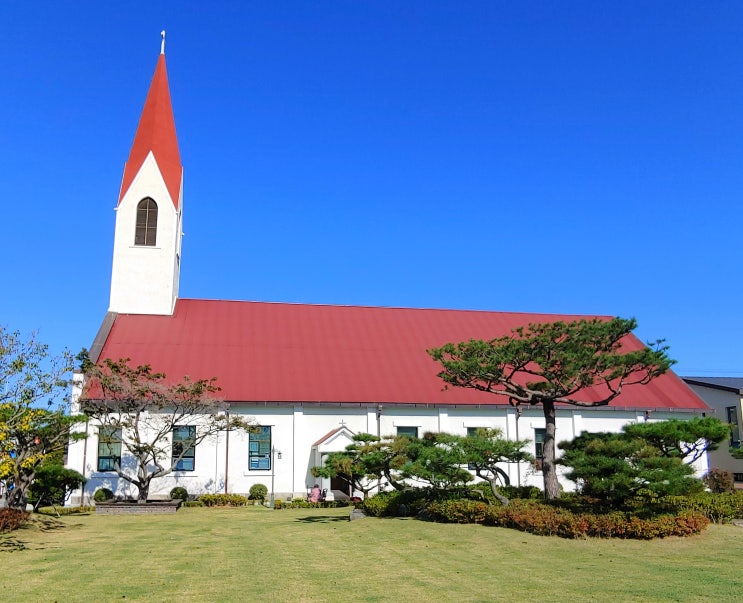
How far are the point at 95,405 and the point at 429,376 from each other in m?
15.0

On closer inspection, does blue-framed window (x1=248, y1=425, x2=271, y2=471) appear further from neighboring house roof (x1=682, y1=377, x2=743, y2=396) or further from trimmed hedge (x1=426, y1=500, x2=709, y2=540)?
neighboring house roof (x1=682, y1=377, x2=743, y2=396)

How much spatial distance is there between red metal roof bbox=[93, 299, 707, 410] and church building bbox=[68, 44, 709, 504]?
75mm

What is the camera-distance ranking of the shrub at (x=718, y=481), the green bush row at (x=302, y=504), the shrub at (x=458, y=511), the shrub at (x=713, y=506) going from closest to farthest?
the shrub at (x=458, y=511) → the shrub at (x=713, y=506) → the green bush row at (x=302, y=504) → the shrub at (x=718, y=481)

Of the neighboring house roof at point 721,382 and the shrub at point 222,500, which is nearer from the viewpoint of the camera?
the shrub at point 222,500

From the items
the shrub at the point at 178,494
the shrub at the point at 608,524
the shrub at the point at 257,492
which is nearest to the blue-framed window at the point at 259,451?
the shrub at the point at 257,492

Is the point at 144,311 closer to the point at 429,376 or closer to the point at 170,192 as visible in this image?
the point at 170,192

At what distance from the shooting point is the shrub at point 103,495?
28.1 m

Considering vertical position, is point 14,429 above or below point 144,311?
below

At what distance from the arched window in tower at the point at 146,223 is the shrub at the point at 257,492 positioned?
13.4 m

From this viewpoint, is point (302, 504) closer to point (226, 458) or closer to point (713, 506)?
point (226, 458)

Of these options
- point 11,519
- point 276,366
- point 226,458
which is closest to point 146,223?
point 276,366

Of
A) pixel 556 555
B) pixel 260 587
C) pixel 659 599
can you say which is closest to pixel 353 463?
pixel 556 555

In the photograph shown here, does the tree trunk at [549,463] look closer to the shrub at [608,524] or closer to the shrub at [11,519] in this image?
the shrub at [608,524]

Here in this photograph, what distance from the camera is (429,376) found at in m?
34.1
